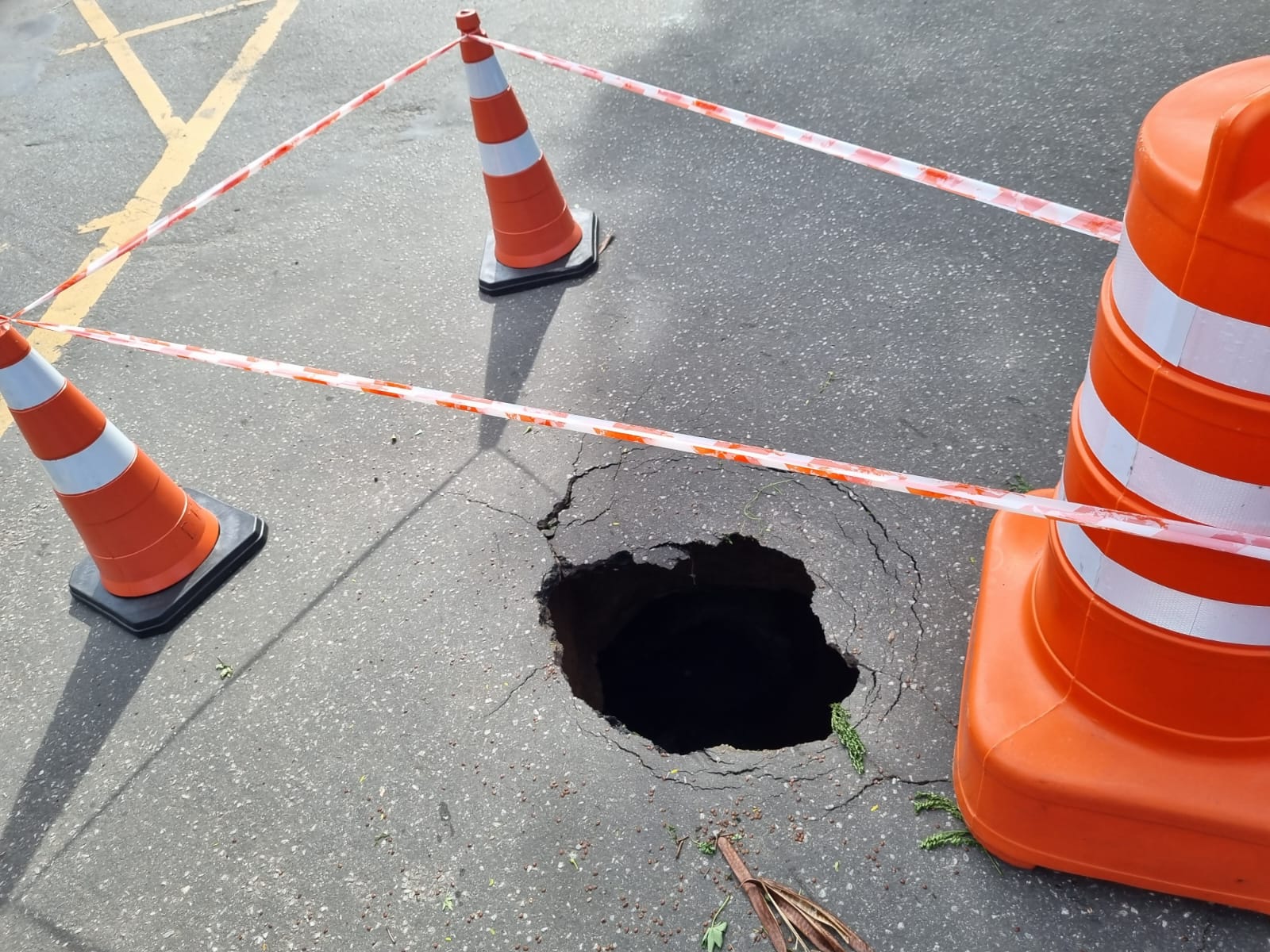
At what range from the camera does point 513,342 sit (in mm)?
4070

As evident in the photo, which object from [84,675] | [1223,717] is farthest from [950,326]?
[84,675]

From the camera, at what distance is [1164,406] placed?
164 centimetres

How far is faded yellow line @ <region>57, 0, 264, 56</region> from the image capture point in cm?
714

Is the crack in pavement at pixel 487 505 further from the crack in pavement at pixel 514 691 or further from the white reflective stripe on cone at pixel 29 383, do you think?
the white reflective stripe on cone at pixel 29 383

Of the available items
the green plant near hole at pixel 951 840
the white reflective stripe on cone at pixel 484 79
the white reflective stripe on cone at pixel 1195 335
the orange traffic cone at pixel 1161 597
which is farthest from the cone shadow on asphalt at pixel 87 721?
the white reflective stripe on cone at pixel 1195 335

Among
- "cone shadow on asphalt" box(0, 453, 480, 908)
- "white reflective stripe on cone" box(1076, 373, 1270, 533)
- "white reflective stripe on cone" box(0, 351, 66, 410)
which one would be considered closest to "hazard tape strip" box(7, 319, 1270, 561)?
"white reflective stripe on cone" box(1076, 373, 1270, 533)

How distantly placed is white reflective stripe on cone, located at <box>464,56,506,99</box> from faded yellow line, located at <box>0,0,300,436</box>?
2.27m

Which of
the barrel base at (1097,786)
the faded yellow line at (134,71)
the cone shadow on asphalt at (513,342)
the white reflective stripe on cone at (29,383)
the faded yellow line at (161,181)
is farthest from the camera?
the faded yellow line at (134,71)

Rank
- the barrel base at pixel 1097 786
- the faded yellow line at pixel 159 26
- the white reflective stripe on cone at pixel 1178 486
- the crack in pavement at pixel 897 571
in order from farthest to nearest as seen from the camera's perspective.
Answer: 1. the faded yellow line at pixel 159 26
2. the crack in pavement at pixel 897 571
3. the barrel base at pixel 1097 786
4. the white reflective stripe on cone at pixel 1178 486

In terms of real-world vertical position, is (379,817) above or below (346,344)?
below

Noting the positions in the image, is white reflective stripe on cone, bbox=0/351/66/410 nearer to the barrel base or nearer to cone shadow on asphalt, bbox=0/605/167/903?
cone shadow on asphalt, bbox=0/605/167/903

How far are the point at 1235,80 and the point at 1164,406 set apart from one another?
1.97 ft

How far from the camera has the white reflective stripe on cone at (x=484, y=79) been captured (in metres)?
4.00

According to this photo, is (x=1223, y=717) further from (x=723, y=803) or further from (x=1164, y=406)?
(x=723, y=803)
